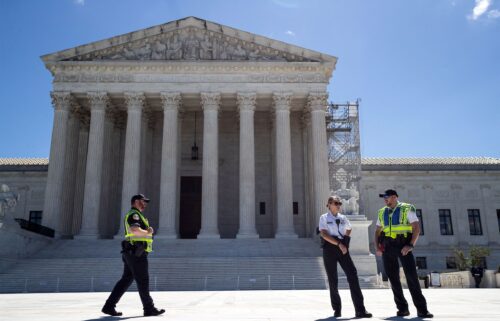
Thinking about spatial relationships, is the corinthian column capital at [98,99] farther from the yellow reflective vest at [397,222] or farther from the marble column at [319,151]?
the yellow reflective vest at [397,222]

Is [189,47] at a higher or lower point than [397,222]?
higher

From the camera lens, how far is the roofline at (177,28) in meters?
35.6

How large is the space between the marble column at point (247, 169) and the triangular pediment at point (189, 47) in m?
3.82

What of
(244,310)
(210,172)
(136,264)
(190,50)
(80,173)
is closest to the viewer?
(136,264)

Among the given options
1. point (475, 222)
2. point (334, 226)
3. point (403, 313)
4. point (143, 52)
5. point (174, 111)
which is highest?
point (143, 52)

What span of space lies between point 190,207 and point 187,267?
13898 millimetres

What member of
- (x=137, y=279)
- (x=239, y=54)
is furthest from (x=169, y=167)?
(x=137, y=279)

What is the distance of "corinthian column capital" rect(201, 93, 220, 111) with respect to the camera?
3519 cm

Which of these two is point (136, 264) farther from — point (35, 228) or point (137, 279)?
point (35, 228)

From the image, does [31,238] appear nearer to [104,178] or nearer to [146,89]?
[104,178]

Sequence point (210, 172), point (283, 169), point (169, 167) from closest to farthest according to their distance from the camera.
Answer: point (210, 172) → point (169, 167) → point (283, 169)

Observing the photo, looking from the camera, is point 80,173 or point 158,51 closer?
point 158,51

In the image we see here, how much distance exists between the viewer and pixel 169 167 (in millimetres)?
34031

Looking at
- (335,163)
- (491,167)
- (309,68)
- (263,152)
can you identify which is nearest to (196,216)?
(263,152)
